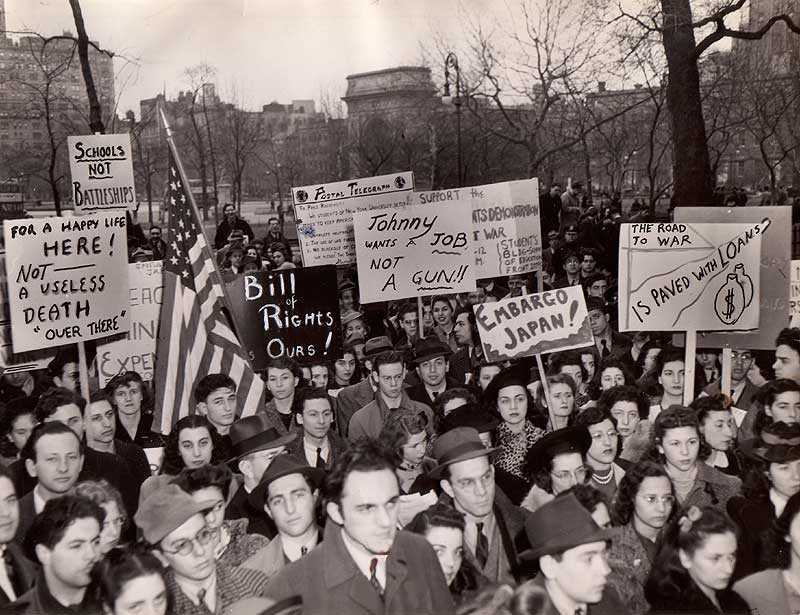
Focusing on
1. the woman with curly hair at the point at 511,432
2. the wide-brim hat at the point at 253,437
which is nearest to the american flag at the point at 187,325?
the wide-brim hat at the point at 253,437

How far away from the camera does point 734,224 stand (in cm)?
627

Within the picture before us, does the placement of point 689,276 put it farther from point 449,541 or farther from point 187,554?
point 187,554

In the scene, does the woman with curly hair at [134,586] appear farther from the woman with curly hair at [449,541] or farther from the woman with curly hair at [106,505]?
the woman with curly hair at [449,541]

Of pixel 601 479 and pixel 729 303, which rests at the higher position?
pixel 729 303

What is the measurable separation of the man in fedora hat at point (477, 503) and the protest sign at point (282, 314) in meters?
2.81

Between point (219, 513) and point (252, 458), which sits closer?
point (219, 513)

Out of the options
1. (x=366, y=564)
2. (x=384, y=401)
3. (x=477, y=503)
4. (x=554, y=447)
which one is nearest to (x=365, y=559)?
(x=366, y=564)

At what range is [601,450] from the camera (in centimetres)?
481

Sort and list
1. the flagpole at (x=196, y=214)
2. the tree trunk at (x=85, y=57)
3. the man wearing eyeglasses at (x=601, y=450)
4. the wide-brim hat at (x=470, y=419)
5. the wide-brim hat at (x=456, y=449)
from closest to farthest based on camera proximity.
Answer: the wide-brim hat at (x=456, y=449) < the man wearing eyeglasses at (x=601, y=450) < the wide-brim hat at (x=470, y=419) < the flagpole at (x=196, y=214) < the tree trunk at (x=85, y=57)

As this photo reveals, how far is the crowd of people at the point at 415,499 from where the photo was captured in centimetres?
335

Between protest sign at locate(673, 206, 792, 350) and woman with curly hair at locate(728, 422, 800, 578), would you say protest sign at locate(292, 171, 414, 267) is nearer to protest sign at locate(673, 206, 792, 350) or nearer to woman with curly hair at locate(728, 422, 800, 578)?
protest sign at locate(673, 206, 792, 350)

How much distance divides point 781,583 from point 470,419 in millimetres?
1768

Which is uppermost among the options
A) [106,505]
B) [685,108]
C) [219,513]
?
[685,108]

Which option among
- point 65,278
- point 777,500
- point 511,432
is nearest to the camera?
point 777,500
